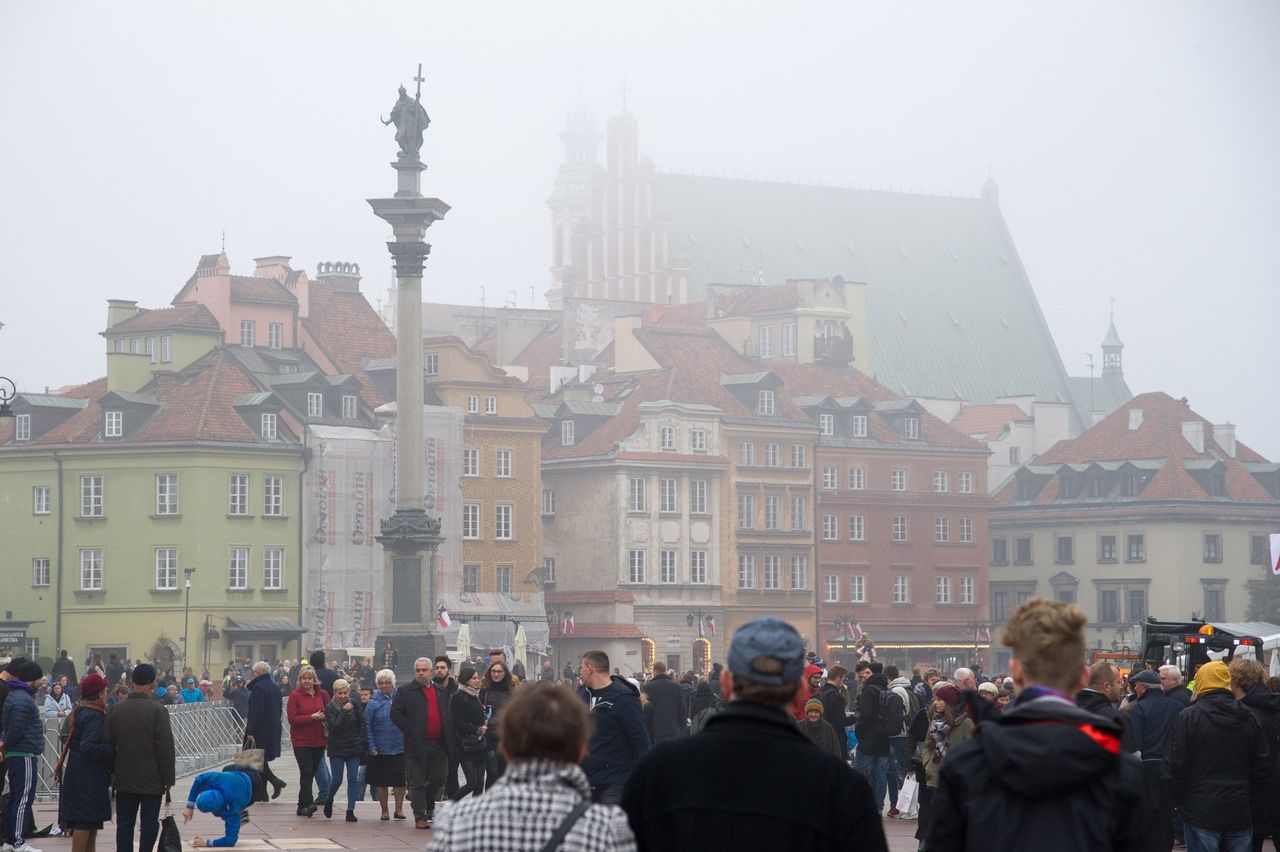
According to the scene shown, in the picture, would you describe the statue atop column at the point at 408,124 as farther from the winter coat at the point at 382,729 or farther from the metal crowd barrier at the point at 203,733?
the winter coat at the point at 382,729

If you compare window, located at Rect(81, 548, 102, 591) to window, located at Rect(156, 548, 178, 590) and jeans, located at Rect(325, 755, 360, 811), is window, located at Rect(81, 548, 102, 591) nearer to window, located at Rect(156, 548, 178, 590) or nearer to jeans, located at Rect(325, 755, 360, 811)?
window, located at Rect(156, 548, 178, 590)

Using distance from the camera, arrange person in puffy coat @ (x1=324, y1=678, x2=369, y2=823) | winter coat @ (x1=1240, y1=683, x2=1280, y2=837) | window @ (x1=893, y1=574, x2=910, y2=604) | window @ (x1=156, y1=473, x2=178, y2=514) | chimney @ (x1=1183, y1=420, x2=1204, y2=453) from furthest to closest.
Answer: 1. chimney @ (x1=1183, y1=420, x2=1204, y2=453)
2. window @ (x1=893, y1=574, x2=910, y2=604)
3. window @ (x1=156, y1=473, x2=178, y2=514)
4. person in puffy coat @ (x1=324, y1=678, x2=369, y2=823)
5. winter coat @ (x1=1240, y1=683, x2=1280, y2=837)

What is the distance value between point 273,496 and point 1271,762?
64.4 m

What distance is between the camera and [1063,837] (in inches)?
225

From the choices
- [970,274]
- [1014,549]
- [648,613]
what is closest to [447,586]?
[648,613]

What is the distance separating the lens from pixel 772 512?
88.9 metres

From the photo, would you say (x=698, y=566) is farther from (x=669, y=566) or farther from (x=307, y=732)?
(x=307, y=732)

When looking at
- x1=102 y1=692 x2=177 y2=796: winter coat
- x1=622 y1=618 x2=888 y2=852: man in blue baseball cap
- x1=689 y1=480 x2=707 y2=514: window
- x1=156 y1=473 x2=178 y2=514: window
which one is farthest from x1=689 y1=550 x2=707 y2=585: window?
x1=622 y1=618 x2=888 y2=852: man in blue baseball cap

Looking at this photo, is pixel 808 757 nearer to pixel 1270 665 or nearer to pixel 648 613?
pixel 1270 665

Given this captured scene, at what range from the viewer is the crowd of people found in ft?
18.7

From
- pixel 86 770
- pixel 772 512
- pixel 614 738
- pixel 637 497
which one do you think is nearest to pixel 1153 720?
pixel 614 738

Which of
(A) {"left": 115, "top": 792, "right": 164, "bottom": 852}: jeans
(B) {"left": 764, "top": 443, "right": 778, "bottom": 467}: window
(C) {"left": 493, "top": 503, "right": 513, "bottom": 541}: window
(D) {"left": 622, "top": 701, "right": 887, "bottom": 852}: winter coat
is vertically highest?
(B) {"left": 764, "top": 443, "right": 778, "bottom": 467}: window

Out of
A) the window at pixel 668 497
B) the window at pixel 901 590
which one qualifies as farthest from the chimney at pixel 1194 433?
the window at pixel 668 497

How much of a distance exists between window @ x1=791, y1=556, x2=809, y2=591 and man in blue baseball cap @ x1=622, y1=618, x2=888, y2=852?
83.3 meters
